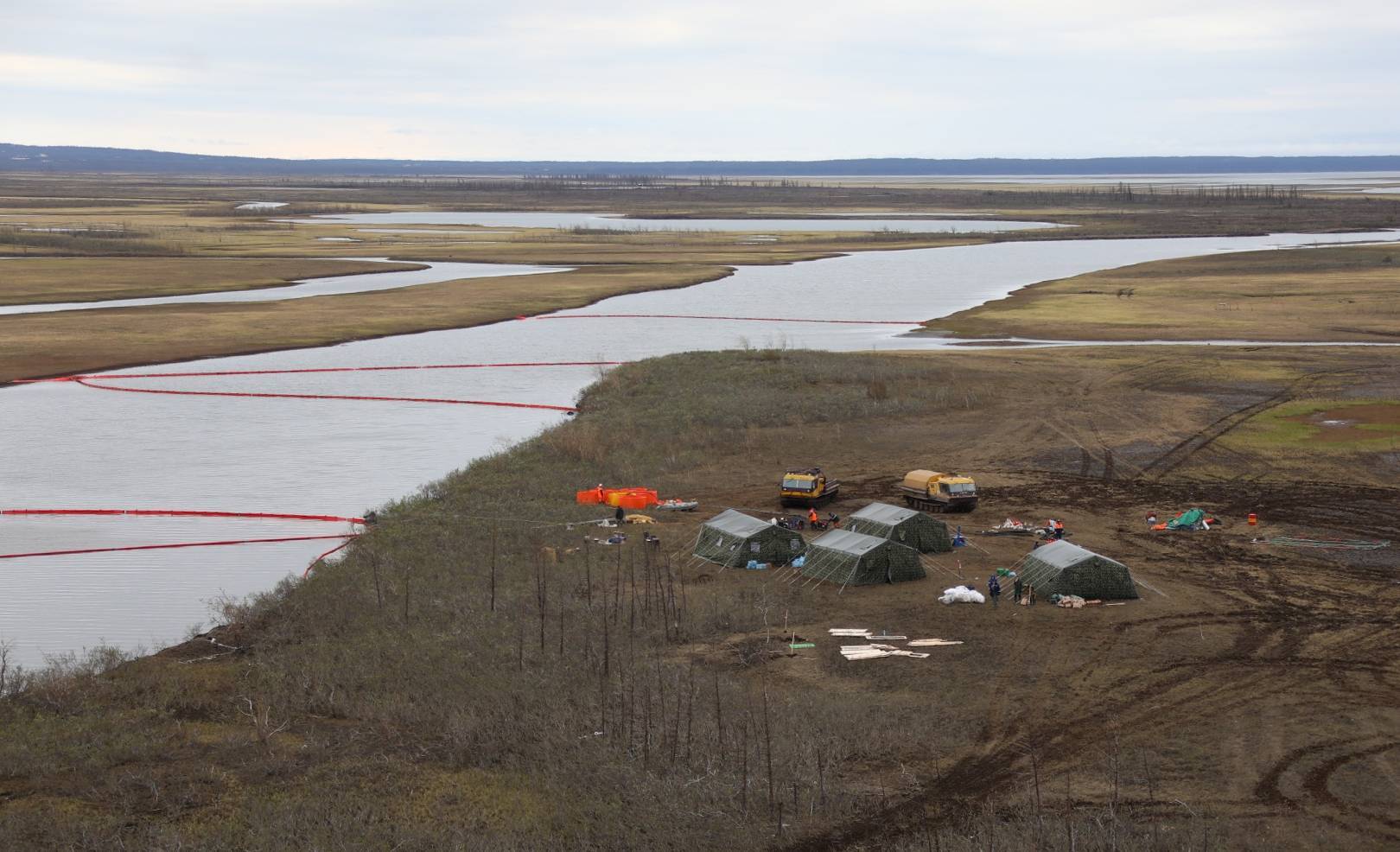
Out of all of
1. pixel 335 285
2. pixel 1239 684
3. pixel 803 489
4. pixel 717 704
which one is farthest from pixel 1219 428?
pixel 335 285

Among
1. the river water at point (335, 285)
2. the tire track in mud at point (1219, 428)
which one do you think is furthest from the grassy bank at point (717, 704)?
the river water at point (335, 285)

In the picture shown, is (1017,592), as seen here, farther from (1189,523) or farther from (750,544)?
(1189,523)

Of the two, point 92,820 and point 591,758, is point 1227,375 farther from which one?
point 92,820

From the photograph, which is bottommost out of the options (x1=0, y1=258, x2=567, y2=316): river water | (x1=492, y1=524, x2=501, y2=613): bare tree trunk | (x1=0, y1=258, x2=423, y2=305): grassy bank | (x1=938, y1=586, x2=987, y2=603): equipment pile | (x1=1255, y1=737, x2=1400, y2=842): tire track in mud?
(x1=938, y1=586, x2=987, y2=603): equipment pile

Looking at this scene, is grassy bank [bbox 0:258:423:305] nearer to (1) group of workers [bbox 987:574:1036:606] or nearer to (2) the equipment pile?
(2) the equipment pile

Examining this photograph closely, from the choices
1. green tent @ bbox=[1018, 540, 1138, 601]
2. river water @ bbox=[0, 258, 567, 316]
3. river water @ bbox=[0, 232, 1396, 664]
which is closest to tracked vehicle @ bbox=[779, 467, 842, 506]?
river water @ bbox=[0, 232, 1396, 664]

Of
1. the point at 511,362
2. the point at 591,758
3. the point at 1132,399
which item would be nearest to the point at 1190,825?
the point at 591,758
